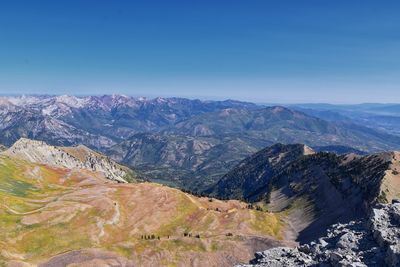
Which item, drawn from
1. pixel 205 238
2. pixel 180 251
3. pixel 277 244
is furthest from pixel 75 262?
pixel 277 244

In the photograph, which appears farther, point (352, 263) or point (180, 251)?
point (180, 251)

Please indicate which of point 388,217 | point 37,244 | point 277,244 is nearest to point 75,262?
point 37,244

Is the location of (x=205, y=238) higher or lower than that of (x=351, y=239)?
lower

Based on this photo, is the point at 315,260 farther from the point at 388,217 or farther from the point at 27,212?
the point at 27,212

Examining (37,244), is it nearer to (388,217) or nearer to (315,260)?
(315,260)

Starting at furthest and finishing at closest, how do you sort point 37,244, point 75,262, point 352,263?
point 37,244
point 75,262
point 352,263

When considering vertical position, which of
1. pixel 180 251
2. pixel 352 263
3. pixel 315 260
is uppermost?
pixel 352 263

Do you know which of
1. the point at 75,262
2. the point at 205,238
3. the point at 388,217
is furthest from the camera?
the point at 205,238
